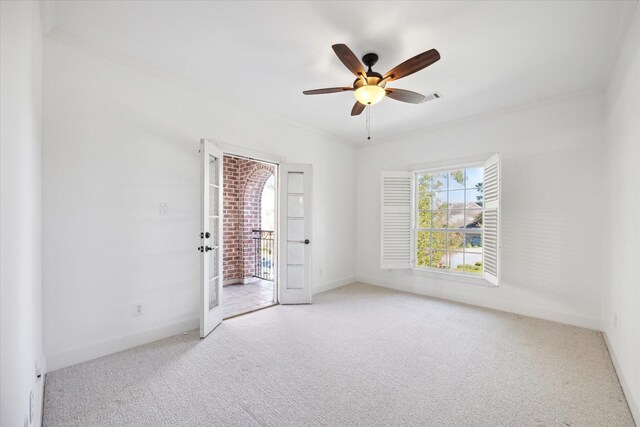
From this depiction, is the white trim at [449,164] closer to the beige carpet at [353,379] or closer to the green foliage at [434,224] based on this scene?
the green foliage at [434,224]

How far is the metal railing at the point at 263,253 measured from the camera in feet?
19.7

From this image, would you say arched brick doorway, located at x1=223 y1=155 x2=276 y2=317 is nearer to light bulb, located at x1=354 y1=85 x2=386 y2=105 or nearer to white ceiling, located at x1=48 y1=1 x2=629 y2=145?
white ceiling, located at x1=48 y1=1 x2=629 y2=145

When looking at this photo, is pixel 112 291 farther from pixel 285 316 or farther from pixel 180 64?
pixel 180 64

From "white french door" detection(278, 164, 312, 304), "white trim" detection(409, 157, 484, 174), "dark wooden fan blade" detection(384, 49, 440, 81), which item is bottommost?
"white french door" detection(278, 164, 312, 304)

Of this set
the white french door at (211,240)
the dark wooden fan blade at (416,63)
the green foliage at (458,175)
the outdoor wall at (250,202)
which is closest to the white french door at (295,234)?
the white french door at (211,240)

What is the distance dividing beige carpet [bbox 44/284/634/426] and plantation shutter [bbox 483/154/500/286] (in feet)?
2.19

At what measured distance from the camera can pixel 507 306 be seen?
3.88 metres

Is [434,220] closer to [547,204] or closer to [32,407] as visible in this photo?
[547,204]

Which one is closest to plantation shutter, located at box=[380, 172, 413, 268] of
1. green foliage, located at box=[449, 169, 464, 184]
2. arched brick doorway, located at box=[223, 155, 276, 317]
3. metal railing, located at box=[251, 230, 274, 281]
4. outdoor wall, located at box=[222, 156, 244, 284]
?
green foliage, located at box=[449, 169, 464, 184]

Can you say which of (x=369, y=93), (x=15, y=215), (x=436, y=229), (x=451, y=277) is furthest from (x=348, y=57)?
(x=451, y=277)

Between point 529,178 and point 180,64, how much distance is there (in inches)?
172

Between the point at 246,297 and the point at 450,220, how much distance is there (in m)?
3.59

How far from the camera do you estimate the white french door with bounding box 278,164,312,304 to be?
Answer: 4250 millimetres

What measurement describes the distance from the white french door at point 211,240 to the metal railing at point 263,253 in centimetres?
257
